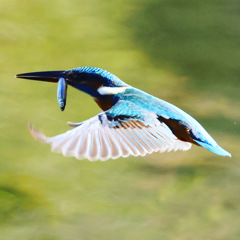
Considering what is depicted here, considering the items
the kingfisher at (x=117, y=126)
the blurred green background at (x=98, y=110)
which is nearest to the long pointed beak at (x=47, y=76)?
the kingfisher at (x=117, y=126)

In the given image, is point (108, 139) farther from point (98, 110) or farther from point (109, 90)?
point (98, 110)

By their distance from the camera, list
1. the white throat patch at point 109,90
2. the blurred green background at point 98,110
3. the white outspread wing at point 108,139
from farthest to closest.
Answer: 1. the blurred green background at point 98,110
2. the white throat patch at point 109,90
3. the white outspread wing at point 108,139

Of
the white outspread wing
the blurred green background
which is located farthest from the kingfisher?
the blurred green background

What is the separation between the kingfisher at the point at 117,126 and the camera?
656 millimetres

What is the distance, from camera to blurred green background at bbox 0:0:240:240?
1.05 meters

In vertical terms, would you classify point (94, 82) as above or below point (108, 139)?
above

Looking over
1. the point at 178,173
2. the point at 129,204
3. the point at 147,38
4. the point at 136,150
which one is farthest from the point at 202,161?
the point at 136,150

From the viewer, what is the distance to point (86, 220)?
1.05m

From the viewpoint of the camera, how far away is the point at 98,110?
3.36 ft

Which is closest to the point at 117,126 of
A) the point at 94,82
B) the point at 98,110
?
the point at 94,82

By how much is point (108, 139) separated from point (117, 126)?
31 mm

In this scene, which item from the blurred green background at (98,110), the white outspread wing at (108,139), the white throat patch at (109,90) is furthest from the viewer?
the blurred green background at (98,110)

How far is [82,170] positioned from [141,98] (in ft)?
1.05

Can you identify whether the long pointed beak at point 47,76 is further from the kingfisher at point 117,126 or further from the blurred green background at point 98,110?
the blurred green background at point 98,110
